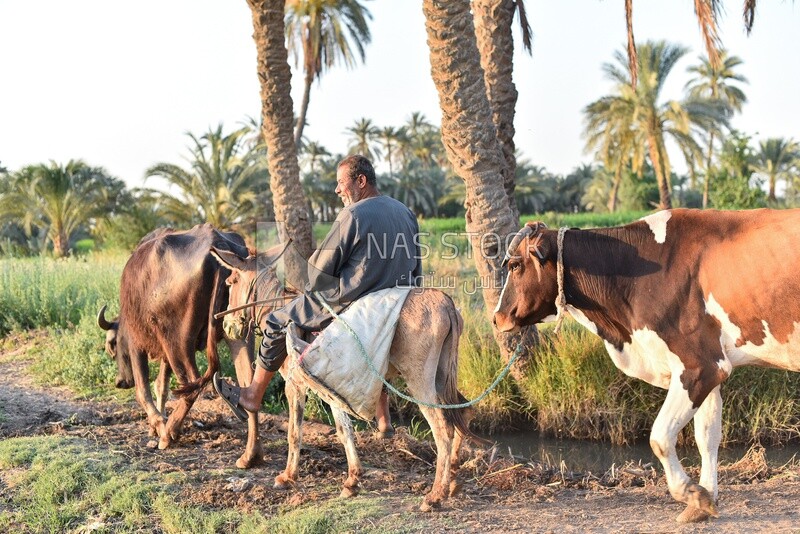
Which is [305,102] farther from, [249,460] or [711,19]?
[249,460]

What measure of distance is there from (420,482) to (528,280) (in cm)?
180

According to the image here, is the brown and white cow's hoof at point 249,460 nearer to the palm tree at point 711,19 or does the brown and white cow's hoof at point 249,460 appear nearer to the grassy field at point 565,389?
the grassy field at point 565,389

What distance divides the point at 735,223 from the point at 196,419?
17.3 feet

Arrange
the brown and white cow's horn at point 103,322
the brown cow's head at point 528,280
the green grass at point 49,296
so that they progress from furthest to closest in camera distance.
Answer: the green grass at point 49,296 < the brown and white cow's horn at point 103,322 < the brown cow's head at point 528,280

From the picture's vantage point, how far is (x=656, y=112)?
1388 inches

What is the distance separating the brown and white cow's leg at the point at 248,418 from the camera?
6.70m

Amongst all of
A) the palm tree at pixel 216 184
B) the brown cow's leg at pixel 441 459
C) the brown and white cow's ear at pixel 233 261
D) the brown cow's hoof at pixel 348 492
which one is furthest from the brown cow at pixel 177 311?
the palm tree at pixel 216 184

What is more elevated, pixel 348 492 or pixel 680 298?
pixel 680 298

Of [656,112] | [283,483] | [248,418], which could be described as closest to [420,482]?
[283,483]

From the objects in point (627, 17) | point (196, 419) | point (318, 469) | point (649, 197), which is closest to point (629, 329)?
point (318, 469)

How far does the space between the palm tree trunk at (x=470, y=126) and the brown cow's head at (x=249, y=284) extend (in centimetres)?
260

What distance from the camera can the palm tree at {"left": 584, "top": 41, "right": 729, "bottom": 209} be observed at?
34.7 metres

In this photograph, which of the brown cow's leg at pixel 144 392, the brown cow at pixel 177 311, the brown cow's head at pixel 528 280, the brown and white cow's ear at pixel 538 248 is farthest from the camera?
the brown cow's leg at pixel 144 392

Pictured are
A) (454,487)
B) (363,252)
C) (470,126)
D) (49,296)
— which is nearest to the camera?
(363,252)
